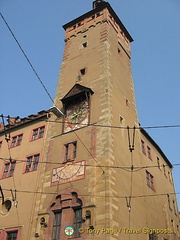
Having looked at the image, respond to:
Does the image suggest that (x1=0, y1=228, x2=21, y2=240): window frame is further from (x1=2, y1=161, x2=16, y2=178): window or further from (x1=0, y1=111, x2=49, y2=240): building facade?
(x1=2, y1=161, x2=16, y2=178): window

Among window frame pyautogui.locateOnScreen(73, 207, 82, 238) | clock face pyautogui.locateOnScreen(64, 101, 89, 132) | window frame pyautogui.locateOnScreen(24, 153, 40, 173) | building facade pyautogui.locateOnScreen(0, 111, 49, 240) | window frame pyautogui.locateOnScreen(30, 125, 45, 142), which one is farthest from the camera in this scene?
window frame pyautogui.locateOnScreen(30, 125, 45, 142)

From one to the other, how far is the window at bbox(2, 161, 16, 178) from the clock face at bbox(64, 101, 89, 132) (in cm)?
544

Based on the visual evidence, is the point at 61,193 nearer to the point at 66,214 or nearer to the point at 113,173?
the point at 66,214

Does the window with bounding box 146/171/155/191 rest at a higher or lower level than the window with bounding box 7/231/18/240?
higher

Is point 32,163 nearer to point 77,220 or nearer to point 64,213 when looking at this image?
point 64,213

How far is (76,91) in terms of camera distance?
22.0 metres

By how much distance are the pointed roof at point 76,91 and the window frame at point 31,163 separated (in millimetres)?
4877

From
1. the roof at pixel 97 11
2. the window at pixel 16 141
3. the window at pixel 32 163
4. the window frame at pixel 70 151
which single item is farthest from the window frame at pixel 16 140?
the roof at pixel 97 11

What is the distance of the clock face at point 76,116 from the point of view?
20312 millimetres

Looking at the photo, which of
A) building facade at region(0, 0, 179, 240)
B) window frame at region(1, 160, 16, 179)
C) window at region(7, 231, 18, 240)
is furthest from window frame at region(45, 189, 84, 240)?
window frame at region(1, 160, 16, 179)

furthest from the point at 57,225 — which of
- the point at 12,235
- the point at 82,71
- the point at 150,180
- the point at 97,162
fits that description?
the point at 82,71

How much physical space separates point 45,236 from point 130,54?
2079 cm

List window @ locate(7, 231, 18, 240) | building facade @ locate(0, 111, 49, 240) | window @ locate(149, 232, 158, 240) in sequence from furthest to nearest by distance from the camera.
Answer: window @ locate(149, 232, 158, 240), building facade @ locate(0, 111, 49, 240), window @ locate(7, 231, 18, 240)

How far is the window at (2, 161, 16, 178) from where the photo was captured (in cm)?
2195
